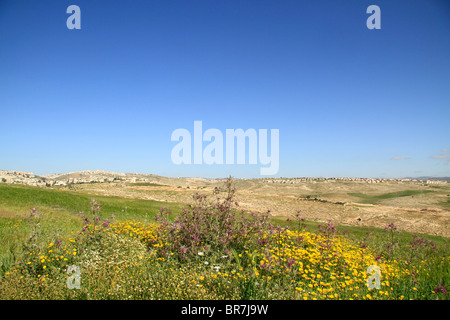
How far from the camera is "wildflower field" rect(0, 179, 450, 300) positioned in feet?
15.0

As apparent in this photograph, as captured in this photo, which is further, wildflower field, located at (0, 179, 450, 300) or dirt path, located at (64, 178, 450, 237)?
dirt path, located at (64, 178, 450, 237)

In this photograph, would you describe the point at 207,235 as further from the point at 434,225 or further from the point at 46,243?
the point at 434,225

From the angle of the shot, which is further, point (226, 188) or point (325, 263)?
point (226, 188)

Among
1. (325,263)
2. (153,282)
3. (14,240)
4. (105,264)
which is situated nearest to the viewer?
(153,282)

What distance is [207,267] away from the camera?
5676mm

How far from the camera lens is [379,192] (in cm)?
8900

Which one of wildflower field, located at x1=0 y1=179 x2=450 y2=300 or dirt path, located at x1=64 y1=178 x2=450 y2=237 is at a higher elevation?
wildflower field, located at x1=0 y1=179 x2=450 y2=300

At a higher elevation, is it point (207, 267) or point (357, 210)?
point (207, 267)

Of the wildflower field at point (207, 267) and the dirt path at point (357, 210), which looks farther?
the dirt path at point (357, 210)

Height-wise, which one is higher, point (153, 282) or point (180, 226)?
point (180, 226)

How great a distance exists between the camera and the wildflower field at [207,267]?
457 centimetres

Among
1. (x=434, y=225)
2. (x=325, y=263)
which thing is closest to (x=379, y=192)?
(x=434, y=225)

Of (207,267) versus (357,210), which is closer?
(207,267)
